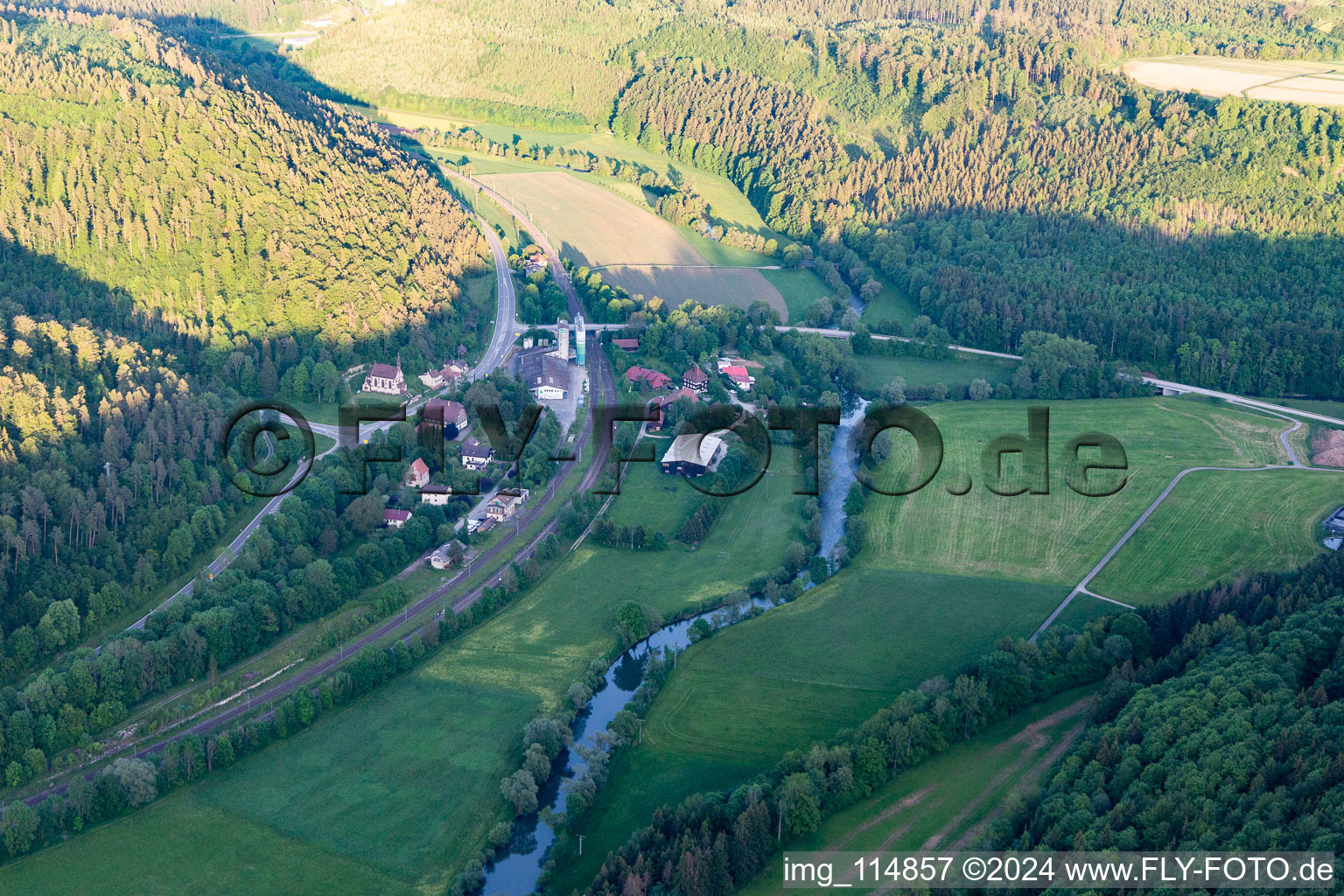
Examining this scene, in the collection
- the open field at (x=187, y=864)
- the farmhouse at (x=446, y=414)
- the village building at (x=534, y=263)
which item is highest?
the village building at (x=534, y=263)

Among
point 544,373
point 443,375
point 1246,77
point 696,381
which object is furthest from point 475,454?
point 1246,77

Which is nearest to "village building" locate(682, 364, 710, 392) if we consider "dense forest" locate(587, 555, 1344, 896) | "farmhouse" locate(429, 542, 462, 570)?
"farmhouse" locate(429, 542, 462, 570)

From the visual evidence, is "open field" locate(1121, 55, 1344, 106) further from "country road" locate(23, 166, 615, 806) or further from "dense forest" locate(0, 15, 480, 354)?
"dense forest" locate(0, 15, 480, 354)

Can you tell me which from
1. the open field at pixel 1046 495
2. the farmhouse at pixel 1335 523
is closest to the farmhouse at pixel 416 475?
the open field at pixel 1046 495

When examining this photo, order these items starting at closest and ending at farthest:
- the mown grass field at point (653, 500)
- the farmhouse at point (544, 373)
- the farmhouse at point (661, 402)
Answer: the mown grass field at point (653, 500)
the farmhouse at point (661, 402)
the farmhouse at point (544, 373)

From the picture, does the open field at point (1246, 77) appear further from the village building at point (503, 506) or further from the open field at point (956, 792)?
the open field at point (956, 792)

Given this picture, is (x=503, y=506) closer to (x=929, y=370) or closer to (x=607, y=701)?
(x=607, y=701)
